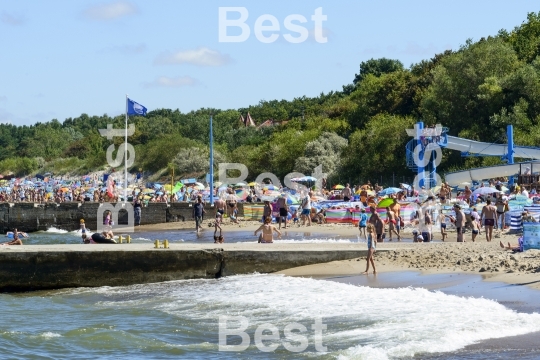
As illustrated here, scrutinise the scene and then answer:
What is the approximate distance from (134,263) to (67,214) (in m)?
30.2

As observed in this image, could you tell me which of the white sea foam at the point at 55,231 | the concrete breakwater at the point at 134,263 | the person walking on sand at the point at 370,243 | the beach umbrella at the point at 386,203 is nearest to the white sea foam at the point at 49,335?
the concrete breakwater at the point at 134,263

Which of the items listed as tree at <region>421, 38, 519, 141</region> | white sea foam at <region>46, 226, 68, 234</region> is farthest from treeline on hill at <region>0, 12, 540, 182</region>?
white sea foam at <region>46, 226, 68, 234</region>

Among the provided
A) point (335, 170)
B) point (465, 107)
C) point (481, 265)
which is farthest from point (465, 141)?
point (481, 265)

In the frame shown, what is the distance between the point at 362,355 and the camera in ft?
40.0

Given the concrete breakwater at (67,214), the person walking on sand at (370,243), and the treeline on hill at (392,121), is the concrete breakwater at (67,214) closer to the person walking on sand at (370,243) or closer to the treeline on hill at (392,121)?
the treeline on hill at (392,121)

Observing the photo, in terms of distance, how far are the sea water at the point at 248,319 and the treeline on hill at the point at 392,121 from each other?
29.0 meters

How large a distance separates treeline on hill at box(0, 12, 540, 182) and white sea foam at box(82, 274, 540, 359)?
93.2ft

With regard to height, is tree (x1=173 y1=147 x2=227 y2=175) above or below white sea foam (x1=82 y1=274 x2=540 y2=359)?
above

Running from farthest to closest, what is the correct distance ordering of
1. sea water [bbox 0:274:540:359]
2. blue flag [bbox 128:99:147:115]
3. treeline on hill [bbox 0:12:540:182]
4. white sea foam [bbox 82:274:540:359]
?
treeline on hill [bbox 0:12:540:182] < blue flag [bbox 128:99:147:115] < sea water [bbox 0:274:540:359] < white sea foam [bbox 82:274:540:359]

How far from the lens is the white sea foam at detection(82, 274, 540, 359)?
12.9 metres

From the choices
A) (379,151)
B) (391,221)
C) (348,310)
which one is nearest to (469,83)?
(379,151)

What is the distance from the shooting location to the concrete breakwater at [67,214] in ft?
157

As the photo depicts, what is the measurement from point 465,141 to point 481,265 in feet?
76.8

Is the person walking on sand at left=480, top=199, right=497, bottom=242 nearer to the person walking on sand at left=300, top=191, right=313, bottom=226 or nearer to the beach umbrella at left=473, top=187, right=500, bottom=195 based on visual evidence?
the beach umbrella at left=473, top=187, right=500, bottom=195
